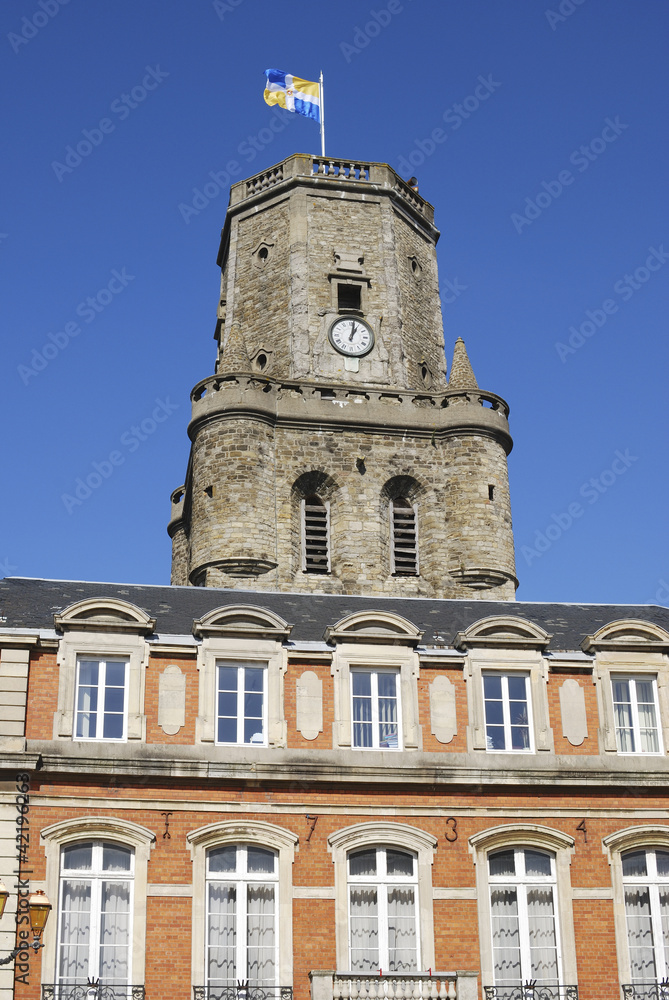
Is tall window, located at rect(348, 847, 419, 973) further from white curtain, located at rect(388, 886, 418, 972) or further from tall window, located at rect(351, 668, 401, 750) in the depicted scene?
tall window, located at rect(351, 668, 401, 750)

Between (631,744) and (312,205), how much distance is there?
26.1 m

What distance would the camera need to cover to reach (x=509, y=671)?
25.4 m

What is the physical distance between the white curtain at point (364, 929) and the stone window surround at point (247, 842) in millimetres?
1083

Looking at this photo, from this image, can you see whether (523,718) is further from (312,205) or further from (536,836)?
(312,205)

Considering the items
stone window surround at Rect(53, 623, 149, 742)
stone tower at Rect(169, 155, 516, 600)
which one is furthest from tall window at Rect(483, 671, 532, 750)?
stone tower at Rect(169, 155, 516, 600)

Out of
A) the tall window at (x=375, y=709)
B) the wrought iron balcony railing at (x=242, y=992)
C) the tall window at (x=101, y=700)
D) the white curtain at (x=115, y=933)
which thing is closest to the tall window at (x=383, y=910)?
the wrought iron balcony railing at (x=242, y=992)

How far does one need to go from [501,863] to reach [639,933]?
2.58m

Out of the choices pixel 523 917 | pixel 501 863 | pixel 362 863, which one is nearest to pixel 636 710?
pixel 501 863

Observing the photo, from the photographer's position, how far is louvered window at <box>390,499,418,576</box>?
132 feet

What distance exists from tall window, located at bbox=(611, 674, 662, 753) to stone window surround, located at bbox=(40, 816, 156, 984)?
28.5 feet

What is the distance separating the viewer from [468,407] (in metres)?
42.3

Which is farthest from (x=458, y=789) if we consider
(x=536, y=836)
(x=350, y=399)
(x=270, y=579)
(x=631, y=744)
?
(x=350, y=399)

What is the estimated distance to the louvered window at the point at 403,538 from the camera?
1587 inches

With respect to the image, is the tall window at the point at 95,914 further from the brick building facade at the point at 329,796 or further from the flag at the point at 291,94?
the flag at the point at 291,94
